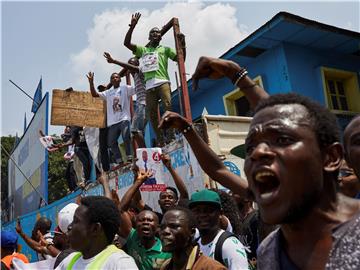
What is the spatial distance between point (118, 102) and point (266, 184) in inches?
247

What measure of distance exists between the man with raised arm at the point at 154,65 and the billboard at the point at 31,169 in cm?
613

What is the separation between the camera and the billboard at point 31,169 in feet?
40.8

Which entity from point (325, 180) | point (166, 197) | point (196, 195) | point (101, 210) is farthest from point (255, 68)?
point (325, 180)

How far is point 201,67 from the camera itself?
213cm

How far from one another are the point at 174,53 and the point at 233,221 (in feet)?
11.6

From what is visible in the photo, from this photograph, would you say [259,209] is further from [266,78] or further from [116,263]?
[266,78]

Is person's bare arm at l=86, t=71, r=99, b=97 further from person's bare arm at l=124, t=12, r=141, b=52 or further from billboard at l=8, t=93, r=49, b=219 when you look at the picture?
billboard at l=8, t=93, r=49, b=219

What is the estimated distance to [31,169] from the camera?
1449 cm

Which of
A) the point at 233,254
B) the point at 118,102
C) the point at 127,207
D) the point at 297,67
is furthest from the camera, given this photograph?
the point at 297,67

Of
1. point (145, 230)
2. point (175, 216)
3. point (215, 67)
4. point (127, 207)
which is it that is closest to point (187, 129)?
point (215, 67)

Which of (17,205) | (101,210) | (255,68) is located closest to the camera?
(101,210)

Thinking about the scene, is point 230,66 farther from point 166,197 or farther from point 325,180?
point 166,197

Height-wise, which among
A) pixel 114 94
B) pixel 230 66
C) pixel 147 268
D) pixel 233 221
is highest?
pixel 114 94

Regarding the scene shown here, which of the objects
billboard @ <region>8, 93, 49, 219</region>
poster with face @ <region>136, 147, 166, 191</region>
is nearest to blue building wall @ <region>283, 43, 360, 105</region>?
poster with face @ <region>136, 147, 166, 191</region>
